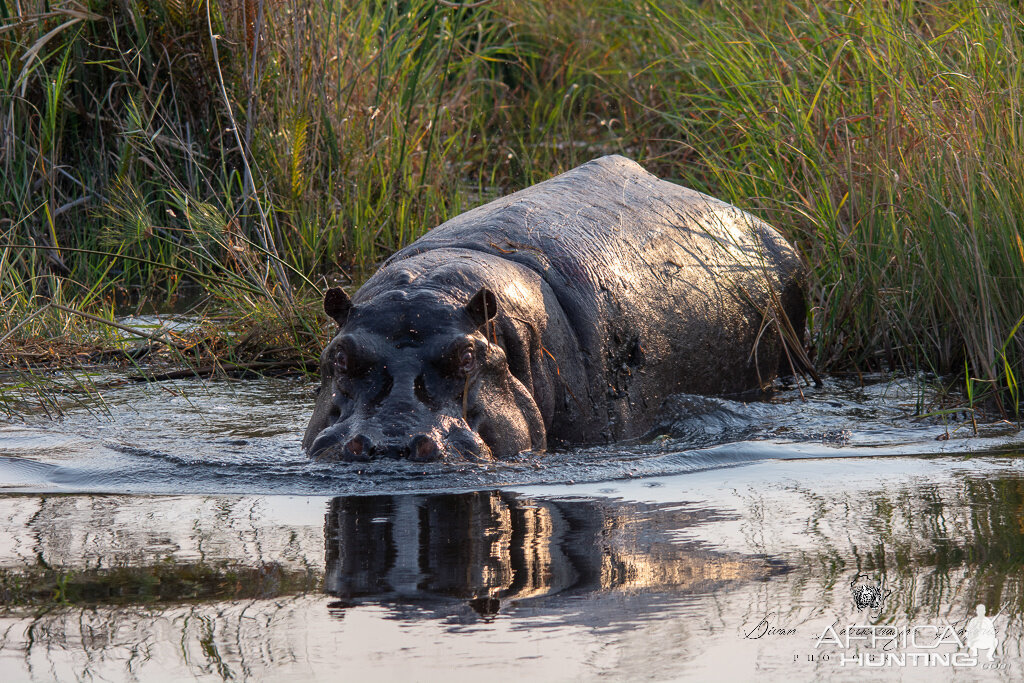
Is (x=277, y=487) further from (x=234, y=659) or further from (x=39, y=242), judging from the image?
(x=39, y=242)

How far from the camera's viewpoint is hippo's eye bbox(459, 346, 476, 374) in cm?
438

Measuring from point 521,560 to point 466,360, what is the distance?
4.37 feet

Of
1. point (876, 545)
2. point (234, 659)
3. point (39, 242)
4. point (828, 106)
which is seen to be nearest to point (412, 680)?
point (234, 659)

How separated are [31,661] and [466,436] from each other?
→ 1.89m

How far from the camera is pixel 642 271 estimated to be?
556 centimetres

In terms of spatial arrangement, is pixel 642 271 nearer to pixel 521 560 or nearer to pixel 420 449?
pixel 420 449

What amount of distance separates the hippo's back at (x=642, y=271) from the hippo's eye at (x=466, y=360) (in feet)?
2.57

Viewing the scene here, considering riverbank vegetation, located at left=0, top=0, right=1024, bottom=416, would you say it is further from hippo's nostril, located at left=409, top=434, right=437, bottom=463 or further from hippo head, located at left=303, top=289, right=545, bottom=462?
hippo's nostril, located at left=409, top=434, right=437, bottom=463

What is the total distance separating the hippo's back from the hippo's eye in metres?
0.78

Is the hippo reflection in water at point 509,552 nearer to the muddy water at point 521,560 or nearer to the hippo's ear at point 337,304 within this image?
the muddy water at point 521,560
